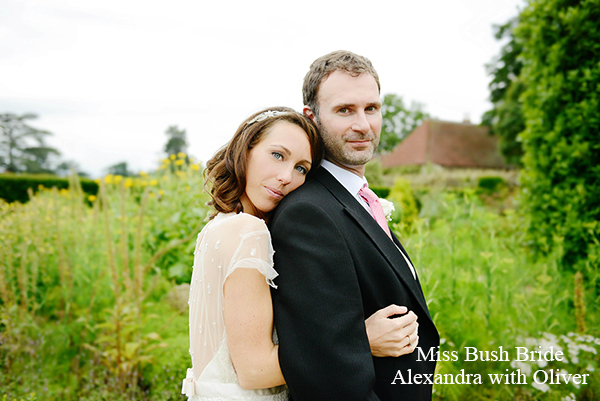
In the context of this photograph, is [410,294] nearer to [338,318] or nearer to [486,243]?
[338,318]

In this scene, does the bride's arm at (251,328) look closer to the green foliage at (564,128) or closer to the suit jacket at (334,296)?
the suit jacket at (334,296)

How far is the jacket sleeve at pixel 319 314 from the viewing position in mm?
1462

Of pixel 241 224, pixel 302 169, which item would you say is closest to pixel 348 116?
pixel 302 169

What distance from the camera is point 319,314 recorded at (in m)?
1.48

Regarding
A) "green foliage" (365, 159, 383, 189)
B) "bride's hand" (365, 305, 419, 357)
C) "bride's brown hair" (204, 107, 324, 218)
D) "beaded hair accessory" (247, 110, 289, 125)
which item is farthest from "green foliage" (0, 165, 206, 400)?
"green foliage" (365, 159, 383, 189)

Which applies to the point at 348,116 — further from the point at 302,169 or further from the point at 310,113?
the point at 302,169

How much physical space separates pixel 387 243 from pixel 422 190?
1030cm

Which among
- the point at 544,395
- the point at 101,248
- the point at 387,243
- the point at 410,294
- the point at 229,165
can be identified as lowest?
the point at 544,395

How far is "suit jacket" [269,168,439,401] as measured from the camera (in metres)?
1.47

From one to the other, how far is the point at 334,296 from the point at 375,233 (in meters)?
0.42

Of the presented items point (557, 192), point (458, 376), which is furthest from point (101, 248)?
point (557, 192)

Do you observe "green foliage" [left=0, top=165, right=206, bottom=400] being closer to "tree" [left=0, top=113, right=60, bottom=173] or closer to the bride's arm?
the bride's arm

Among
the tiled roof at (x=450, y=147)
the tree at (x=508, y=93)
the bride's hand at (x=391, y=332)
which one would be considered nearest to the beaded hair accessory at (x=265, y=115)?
the bride's hand at (x=391, y=332)

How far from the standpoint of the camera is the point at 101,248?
487 cm
